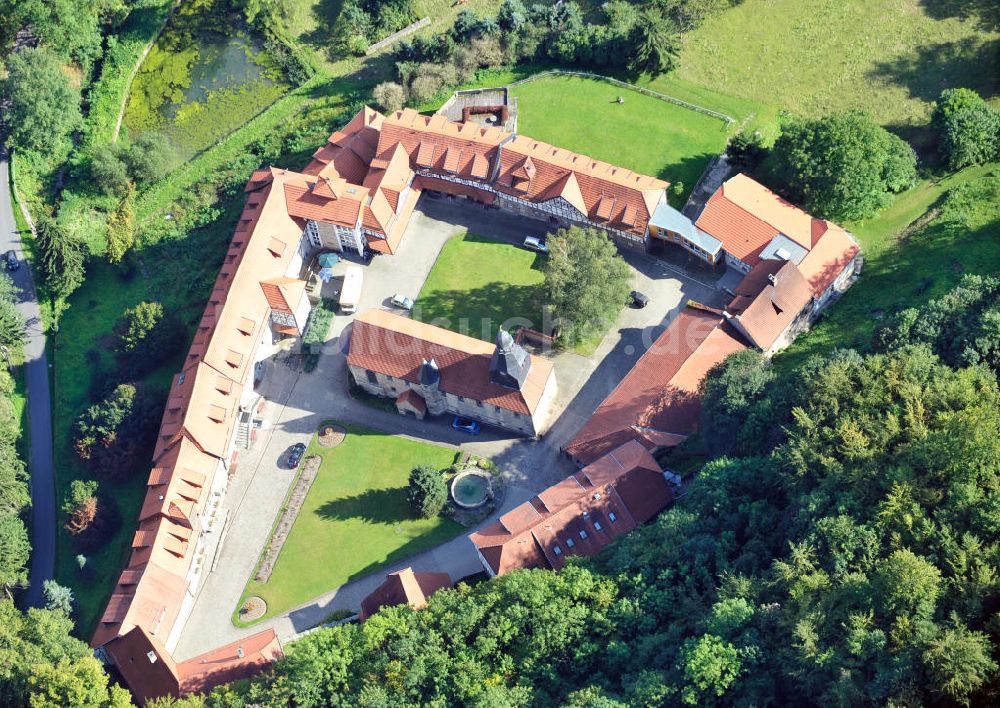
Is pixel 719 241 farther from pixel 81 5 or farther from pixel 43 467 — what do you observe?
pixel 81 5

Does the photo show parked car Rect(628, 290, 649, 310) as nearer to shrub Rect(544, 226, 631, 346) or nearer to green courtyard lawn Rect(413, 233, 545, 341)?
shrub Rect(544, 226, 631, 346)

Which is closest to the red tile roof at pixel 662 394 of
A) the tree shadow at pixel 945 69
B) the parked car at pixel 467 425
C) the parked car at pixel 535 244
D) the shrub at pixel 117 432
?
the parked car at pixel 467 425

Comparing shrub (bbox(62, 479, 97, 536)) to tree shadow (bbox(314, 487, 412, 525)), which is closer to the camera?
shrub (bbox(62, 479, 97, 536))

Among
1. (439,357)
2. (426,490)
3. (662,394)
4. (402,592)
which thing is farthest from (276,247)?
(662,394)

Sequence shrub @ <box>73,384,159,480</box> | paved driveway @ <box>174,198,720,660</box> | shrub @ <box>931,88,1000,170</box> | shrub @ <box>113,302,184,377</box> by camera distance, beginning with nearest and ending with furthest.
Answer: paved driveway @ <box>174,198,720,660</box>, shrub @ <box>73,384,159,480</box>, shrub @ <box>113,302,184,377</box>, shrub @ <box>931,88,1000,170</box>

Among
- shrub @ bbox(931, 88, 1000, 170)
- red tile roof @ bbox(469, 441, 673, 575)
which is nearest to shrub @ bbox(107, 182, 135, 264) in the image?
red tile roof @ bbox(469, 441, 673, 575)

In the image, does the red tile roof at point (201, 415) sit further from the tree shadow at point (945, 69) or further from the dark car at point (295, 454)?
the tree shadow at point (945, 69)
